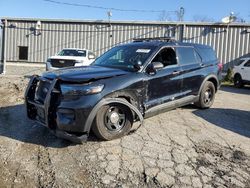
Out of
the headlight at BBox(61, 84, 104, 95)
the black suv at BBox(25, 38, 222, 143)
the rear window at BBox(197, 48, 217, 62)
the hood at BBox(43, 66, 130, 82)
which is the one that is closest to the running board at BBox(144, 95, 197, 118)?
the black suv at BBox(25, 38, 222, 143)

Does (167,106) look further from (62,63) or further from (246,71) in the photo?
(246,71)

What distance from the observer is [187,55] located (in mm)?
8172

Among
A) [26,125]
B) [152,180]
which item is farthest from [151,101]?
[26,125]

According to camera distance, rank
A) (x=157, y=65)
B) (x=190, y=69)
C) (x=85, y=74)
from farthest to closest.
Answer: (x=190, y=69) → (x=157, y=65) → (x=85, y=74)

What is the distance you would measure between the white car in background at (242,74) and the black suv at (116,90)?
9730 millimetres

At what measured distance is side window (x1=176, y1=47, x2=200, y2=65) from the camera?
7.90 metres

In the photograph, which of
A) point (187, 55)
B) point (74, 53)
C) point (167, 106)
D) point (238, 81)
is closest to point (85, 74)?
point (167, 106)

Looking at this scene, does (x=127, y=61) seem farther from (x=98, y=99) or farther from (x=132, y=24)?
(x=132, y=24)

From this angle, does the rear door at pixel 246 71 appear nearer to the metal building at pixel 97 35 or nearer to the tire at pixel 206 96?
the metal building at pixel 97 35

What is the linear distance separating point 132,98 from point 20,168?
89.5 inches

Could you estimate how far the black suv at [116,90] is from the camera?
18.4ft

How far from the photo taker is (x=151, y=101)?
679 centimetres

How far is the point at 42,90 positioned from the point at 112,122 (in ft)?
4.52

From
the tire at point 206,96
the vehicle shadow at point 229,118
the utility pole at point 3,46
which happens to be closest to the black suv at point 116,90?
the tire at point 206,96
